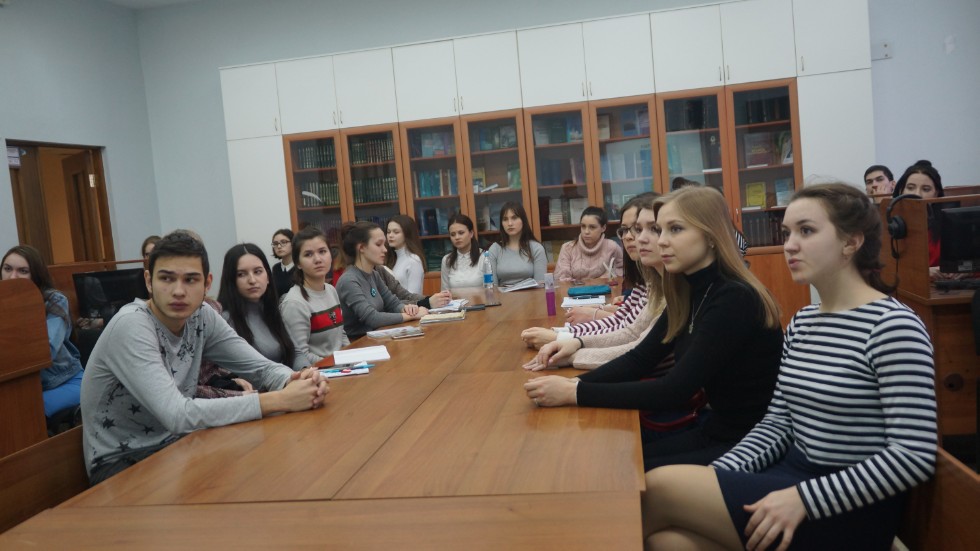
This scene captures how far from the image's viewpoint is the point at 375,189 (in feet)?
21.1

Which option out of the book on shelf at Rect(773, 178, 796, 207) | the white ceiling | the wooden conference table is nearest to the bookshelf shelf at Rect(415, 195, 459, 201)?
the book on shelf at Rect(773, 178, 796, 207)

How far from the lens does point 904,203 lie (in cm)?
320

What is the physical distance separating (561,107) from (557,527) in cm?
514

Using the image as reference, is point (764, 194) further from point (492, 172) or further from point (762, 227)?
point (492, 172)

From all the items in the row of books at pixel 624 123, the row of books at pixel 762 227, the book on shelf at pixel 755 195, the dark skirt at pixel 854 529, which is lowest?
the dark skirt at pixel 854 529

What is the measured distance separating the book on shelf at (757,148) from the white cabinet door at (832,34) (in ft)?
1.91

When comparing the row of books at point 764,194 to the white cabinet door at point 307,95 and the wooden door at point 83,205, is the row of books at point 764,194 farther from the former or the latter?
the wooden door at point 83,205

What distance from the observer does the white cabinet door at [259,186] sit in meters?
6.43

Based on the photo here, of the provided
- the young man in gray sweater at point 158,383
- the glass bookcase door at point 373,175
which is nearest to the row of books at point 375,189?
the glass bookcase door at point 373,175

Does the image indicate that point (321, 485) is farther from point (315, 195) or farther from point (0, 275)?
point (315, 195)

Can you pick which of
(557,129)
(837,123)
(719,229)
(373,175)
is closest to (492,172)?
(557,129)

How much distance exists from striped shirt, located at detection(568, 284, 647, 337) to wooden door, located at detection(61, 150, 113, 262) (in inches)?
207

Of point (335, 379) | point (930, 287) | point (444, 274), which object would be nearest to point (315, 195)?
point (444, 274)

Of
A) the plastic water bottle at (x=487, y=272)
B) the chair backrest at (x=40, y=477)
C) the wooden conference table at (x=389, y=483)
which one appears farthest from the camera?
the plastic water bottle at (x=487, y=272)
